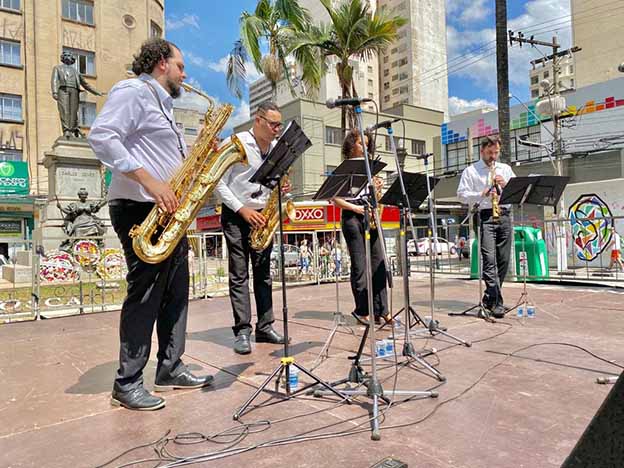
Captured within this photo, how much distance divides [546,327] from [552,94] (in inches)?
729

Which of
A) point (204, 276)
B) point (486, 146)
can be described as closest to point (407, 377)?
point (486, 146)

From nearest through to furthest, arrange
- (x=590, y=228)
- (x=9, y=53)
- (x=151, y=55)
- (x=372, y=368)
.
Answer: (x=372, y=368), (x=151, y=55), (x=590, y=228), (x=9, y=53)

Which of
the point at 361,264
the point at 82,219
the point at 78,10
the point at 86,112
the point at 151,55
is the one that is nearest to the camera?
the point at 151,55

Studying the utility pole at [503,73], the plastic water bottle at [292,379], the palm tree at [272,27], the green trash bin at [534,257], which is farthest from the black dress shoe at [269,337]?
the palm tree at [272,27]

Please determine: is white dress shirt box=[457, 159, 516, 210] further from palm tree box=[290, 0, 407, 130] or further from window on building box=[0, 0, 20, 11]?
window on building box=[0, 0, 20, 11]

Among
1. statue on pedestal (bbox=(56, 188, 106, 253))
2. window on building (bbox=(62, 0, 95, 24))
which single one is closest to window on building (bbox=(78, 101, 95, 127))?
window on building (bbox=(62, 0, 95, 24))

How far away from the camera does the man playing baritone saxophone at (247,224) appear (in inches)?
155

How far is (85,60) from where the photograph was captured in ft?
98.7

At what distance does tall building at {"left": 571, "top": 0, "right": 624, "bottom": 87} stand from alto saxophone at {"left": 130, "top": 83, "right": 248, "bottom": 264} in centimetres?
4184

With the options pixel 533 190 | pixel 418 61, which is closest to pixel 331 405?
pixel 533 190

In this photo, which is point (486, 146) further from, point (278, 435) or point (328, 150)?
point (328, 150)

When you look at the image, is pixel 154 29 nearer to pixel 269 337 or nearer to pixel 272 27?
pixel 272 27

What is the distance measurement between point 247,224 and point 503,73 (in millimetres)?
8455

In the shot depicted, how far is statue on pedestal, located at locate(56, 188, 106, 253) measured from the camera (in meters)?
11.1
